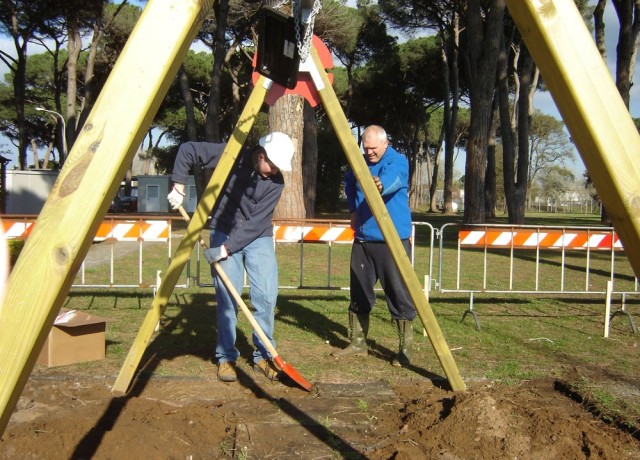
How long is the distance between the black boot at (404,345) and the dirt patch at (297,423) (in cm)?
68

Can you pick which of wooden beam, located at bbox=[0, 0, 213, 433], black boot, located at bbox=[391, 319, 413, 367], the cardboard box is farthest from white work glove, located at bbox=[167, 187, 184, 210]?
wooden beam, located at bbox=[0, 0, 213, 433]

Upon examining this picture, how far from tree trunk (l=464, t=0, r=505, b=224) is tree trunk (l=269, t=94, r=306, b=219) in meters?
7.15

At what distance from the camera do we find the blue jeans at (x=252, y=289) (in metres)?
4.70

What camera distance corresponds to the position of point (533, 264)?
1409cm

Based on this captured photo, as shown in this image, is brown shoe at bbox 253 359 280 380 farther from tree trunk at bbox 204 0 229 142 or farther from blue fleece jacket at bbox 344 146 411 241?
tree trunk at bbox 204 0 229 142

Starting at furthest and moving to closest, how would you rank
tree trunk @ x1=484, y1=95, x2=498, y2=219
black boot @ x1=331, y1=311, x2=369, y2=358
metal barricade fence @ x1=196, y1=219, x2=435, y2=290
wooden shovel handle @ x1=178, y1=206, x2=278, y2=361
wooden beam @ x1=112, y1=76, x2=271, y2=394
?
tree trunk @ x1=484, y1=95, x2=498, y2=219 → metal barricade fence @ x1=196, y1=219, x2=435, y2=290 → black boot @ x1=331, y1=311, x2=369, y2=358 → wooden shovel handle @ x1=178, y1=206, x2=278, y2=361 → wooden beam @ x1=112, y1=76, x2=271, y2=394

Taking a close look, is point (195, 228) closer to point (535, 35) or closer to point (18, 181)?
point (535, 35)

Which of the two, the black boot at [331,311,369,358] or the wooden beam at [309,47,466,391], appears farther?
the black boot at [331,311,369,358]

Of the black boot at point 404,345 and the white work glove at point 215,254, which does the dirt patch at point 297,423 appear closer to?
the black boot at point 404,345

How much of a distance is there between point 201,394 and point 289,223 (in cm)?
383

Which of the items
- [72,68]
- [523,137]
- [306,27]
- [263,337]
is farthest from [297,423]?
[72,68]

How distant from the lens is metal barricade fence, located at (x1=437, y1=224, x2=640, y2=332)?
7475mm

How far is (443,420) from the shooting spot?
366cm

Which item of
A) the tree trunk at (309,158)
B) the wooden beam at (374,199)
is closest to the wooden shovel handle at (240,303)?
the wooden beam at (374,199)
